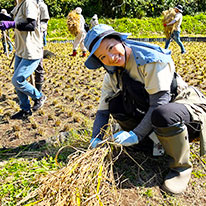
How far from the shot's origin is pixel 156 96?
5.72 ft

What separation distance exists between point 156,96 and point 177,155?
0.43 m

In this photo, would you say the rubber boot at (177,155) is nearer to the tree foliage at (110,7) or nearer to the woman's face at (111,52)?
the woman's face at (111,52)

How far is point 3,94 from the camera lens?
4.06 meters

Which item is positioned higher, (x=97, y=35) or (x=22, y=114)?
(x=97, y=35)

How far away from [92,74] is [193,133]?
12.3ft

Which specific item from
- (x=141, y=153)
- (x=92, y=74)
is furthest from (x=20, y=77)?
(x=92, y=74)

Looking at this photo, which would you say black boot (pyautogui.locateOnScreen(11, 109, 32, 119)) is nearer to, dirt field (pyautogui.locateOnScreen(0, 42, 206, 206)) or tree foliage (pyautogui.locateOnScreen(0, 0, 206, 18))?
dirt field (pyautogui.locateOnScreen(0, 42, 206, 206))

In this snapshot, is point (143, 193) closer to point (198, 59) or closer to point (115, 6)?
point (198, 59)

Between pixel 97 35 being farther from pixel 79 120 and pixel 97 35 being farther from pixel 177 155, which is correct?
pixel 79 120

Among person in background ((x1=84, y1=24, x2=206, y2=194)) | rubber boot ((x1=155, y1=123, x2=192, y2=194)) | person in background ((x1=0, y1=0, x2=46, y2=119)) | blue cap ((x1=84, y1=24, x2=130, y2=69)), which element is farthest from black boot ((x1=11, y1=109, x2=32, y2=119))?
rubber boot ((x1=155, y1=123, x2=192, y2=194))

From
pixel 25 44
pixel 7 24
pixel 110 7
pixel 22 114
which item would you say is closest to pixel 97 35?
pixel 25 44

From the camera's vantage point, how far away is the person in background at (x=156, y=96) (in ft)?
5.50

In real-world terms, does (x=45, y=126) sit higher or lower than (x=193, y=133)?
lower

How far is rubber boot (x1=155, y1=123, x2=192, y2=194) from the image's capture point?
167 cm
